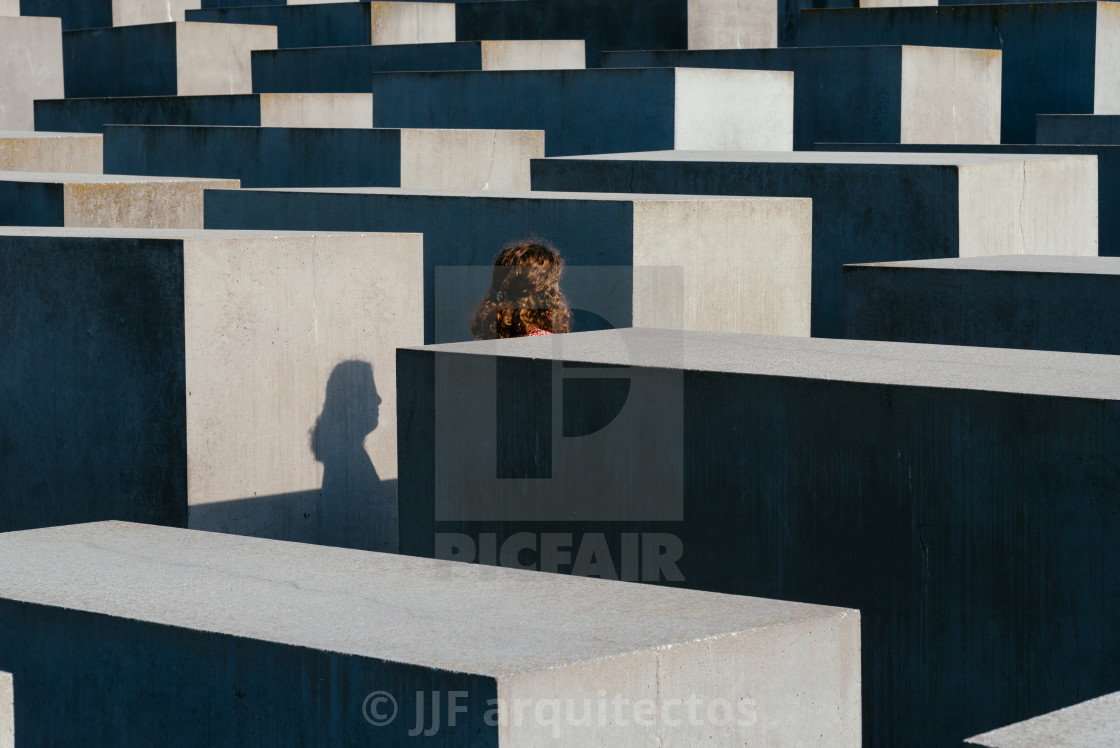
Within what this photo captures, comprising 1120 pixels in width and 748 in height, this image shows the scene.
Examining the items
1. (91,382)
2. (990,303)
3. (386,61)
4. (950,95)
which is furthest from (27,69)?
(990,303)

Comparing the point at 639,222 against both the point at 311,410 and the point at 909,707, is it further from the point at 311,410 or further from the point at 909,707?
the point at 909,707

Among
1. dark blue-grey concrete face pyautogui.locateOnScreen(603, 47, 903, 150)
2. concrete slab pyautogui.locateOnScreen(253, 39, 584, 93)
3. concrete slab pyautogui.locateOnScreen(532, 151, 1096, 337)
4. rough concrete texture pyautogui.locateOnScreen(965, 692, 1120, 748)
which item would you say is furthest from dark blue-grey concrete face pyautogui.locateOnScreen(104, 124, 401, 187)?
rough concrete texture pyautogui.locateOnScreen(965, 692, 1120, 748)

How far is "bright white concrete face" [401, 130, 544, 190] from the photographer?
37.9 ft

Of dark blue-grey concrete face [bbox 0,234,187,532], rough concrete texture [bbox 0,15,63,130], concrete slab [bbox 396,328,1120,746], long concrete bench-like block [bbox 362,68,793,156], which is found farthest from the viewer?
rough concrete texture [bbox 0,15,63,130]

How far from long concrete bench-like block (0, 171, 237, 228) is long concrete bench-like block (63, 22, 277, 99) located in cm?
989

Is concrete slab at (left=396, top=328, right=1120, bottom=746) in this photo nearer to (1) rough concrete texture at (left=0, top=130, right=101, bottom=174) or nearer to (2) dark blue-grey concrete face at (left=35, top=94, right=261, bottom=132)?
(1) rough concrete texture at (left=0, top=130, right=101, bottom=174)

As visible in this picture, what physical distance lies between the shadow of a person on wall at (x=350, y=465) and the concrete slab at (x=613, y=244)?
59.3 inches

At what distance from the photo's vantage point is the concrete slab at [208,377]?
5.45 m

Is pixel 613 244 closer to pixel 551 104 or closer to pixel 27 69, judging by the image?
pixel 551 104

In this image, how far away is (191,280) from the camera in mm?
5348

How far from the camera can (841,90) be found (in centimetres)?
1476

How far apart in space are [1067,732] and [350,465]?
12.9 ft

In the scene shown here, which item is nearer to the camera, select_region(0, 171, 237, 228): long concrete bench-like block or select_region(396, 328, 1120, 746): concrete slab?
select_region(396, 328, 1120, 746): concrete slab

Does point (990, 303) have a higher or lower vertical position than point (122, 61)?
lower
